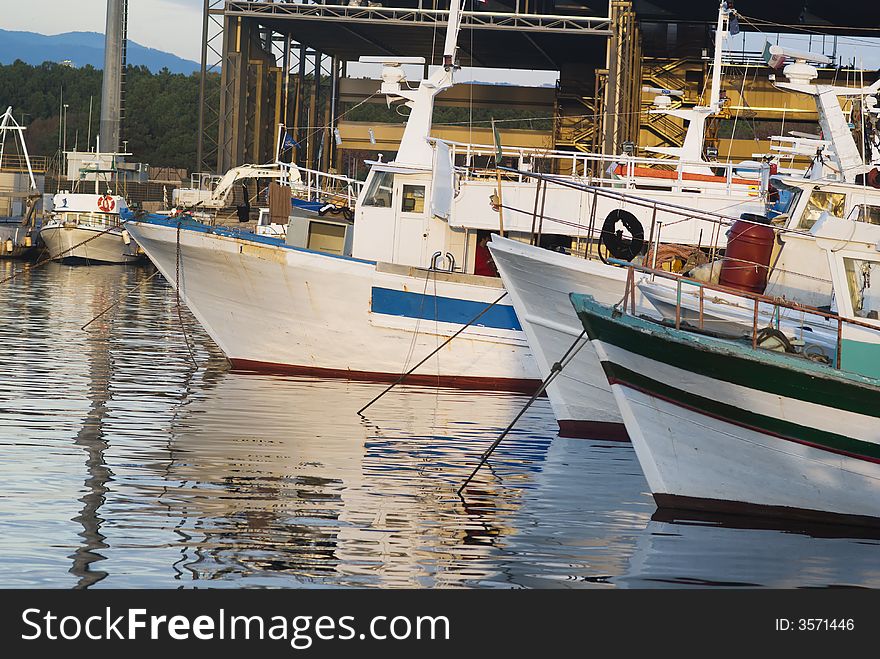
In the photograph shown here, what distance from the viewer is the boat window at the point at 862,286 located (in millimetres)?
14602

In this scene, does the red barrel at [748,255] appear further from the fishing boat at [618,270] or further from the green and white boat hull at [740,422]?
the green and white boat hull at [740,422]

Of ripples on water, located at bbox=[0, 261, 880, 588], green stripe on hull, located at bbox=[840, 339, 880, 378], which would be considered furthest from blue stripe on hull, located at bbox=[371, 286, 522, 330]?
green stripe on hull, located at bbox=[840, 339, 880, 378]

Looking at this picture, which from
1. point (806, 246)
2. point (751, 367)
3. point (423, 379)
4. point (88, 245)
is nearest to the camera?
point (751, 367)

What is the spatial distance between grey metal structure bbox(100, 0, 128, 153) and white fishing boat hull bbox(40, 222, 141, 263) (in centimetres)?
992

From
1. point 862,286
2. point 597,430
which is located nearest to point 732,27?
point 597,430

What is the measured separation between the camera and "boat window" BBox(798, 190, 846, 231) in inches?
664

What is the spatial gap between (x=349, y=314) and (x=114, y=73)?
1947 inches

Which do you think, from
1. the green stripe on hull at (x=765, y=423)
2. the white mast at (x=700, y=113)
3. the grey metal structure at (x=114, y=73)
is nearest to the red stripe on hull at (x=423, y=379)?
the white mast at (x=700, y=113)

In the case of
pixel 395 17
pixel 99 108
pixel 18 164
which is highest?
pixel 395 17

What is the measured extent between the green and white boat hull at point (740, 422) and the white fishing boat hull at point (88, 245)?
42554mm

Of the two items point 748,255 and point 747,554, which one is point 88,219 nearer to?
point 748,255

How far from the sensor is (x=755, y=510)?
1313 centimetres
